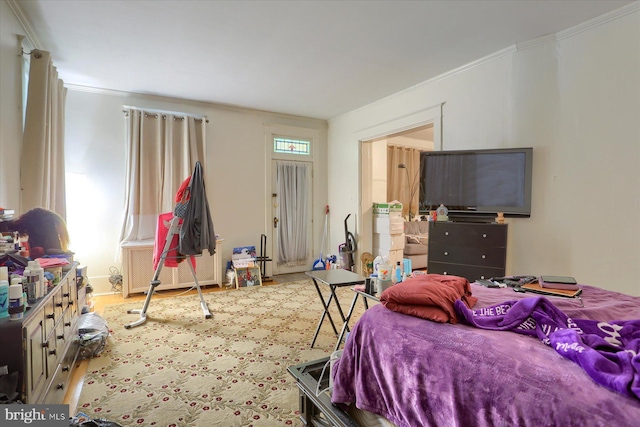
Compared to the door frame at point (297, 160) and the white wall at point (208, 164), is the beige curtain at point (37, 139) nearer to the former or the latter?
the white wall at point (208, 164)

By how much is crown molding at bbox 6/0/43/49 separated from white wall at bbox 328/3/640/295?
413cm

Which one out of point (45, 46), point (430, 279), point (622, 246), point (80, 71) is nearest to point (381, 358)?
point (430, 279)

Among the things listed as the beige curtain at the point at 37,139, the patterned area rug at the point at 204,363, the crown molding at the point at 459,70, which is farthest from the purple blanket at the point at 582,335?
the beige curtain at the point at 37,139

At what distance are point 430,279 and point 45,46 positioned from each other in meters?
4.14

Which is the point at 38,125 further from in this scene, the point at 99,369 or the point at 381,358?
the point at 381,358

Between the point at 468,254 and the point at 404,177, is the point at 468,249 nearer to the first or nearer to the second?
the point at 468,254

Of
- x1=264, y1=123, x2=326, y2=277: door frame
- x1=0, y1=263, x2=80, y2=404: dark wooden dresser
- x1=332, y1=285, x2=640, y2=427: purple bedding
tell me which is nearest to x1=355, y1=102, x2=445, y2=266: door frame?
x1=264, y1=123, x2=326, y2=277: door frame

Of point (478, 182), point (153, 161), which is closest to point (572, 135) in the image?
point (478, 182)

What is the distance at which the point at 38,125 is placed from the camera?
2814 millimetres

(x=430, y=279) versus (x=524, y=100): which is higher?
(x=524, y=100)

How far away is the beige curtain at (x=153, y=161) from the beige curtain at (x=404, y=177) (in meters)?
3.83

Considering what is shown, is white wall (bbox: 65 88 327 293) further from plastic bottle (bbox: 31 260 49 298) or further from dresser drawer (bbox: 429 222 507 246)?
plastic bottle (bbox: 31 260 49 298)

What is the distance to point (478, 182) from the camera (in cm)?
323

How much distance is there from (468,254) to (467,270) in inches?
6.4
